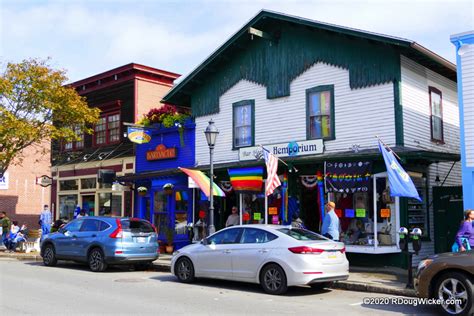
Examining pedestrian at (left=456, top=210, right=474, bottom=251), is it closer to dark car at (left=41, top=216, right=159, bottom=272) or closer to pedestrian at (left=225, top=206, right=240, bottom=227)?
pedestrian at (left=225, top=206, right=240, bottom=227)

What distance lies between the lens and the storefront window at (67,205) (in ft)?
84.8

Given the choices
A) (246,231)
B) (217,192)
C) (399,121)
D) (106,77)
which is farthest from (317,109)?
(106,77)

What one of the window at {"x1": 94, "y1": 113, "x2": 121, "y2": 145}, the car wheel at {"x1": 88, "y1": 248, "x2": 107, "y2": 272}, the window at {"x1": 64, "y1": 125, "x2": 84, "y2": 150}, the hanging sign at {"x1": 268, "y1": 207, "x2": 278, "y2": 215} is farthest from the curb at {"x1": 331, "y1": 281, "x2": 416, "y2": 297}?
the window at {"x1": 64, "y1": 125, "x2": 84, "y2": 150}

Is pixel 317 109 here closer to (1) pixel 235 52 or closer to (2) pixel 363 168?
(2) pixel 363 168

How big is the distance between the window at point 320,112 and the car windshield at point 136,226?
18.5 feet

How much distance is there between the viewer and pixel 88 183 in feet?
82.1

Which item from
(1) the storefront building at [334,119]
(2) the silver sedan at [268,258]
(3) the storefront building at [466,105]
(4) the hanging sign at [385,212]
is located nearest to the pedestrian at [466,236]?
(3) the storefront building at [466,105]

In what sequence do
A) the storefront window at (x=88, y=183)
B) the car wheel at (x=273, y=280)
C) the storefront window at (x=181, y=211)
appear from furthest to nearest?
the storefront window at (x=88, y=183)
the storefront window at (x=181, y=211)
the car wheel at (x=273, y=280)

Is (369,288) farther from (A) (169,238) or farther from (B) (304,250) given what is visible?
(A) (169,238)

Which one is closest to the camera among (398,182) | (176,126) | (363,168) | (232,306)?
(232,306)

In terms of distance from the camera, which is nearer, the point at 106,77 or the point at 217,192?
the point at 217,192

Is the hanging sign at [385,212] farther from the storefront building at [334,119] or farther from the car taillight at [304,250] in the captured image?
the car taillight at [304,250]

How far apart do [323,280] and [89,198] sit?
16.7m

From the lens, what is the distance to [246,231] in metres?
11.9
